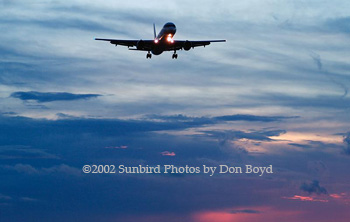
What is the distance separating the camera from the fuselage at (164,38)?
161 metres

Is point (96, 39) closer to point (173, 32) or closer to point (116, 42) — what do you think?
point (116, 42)

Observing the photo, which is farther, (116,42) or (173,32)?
(116,42)

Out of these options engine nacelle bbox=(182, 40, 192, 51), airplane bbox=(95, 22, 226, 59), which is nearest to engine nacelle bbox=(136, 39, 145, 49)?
airplane bbox=(95, 22, 226, 59)

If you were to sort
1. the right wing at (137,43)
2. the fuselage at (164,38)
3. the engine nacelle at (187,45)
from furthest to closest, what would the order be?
the engine nacelle at (187,45) < the right wing at (137,43) < the fuselage at (164,38)

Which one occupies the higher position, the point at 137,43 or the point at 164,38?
the point at 164,38

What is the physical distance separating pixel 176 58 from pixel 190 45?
505cm

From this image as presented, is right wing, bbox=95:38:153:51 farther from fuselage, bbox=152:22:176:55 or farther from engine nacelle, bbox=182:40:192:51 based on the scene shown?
engine nacelle, bbox=182:40:192:51

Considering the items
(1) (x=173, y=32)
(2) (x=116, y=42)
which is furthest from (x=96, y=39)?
(1) (x=173, y=32)

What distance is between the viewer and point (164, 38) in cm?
16262

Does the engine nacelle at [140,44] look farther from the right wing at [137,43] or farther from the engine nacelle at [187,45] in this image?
the engine nacelle at [187,45]

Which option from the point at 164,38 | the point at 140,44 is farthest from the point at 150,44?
the point at 164,38

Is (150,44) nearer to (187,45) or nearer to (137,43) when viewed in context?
(137,43)

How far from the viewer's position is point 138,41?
167m

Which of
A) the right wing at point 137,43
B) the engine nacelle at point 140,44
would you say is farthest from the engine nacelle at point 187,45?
the engine nacelle at point 140,44
